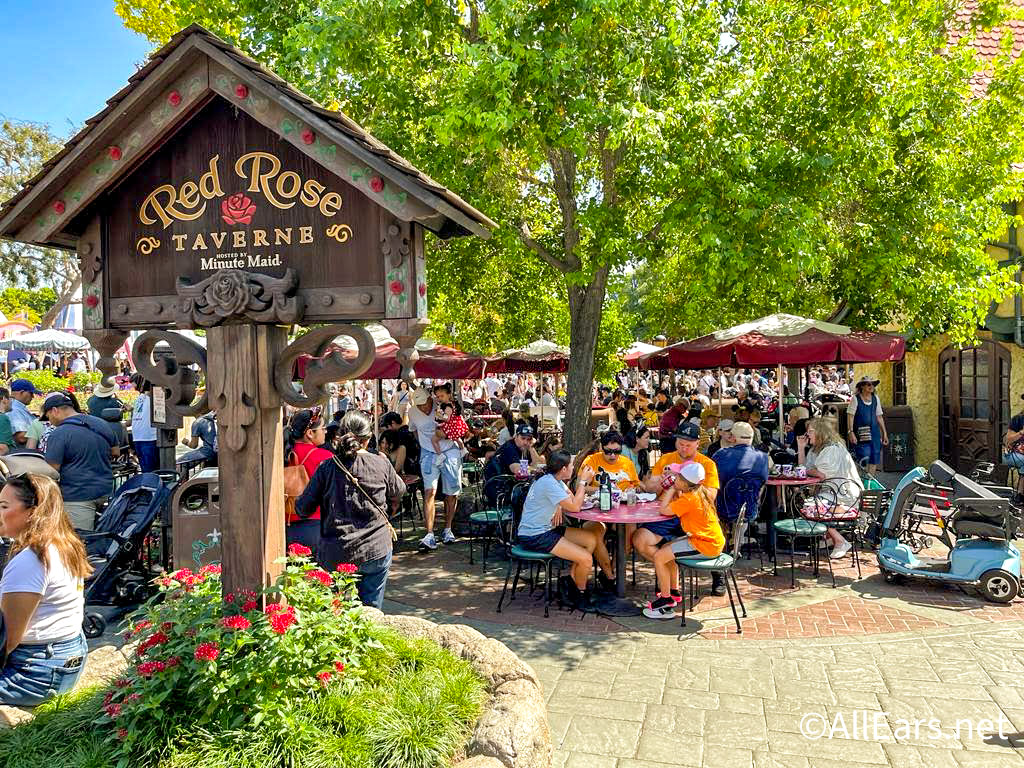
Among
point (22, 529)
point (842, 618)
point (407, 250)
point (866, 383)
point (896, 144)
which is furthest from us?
point (866, 383)

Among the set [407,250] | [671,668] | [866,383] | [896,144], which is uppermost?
[896,144]

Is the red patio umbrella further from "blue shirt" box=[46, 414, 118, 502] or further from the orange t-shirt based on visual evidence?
"blue shirt" box=[46, 414, 118, 502]

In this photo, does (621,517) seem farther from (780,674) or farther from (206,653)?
(206,653)

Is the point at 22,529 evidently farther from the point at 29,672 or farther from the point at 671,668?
the point at 671,668

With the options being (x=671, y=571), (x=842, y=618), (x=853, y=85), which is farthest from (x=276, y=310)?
(x=853, y=85)

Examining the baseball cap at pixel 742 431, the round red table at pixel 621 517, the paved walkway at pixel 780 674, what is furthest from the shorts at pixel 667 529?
the baseball cap at pixel 742 431

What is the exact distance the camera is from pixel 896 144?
9.52 metres

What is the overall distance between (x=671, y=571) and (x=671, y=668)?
4.09 feet

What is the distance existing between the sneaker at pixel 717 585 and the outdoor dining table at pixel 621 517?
909 millimetres

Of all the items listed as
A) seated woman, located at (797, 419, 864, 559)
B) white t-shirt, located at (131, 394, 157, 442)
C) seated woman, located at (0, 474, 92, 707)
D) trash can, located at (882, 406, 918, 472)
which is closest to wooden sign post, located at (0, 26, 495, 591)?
seated woman, located at (0, 474, 92, 707)

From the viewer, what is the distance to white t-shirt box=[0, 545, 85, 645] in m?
3.65

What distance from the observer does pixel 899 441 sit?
1466cm

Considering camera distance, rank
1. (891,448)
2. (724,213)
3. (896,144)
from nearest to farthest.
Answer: (724,213), (896,144), (891,448)

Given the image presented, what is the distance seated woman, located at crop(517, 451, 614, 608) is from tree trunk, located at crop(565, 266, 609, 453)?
3.43 m
